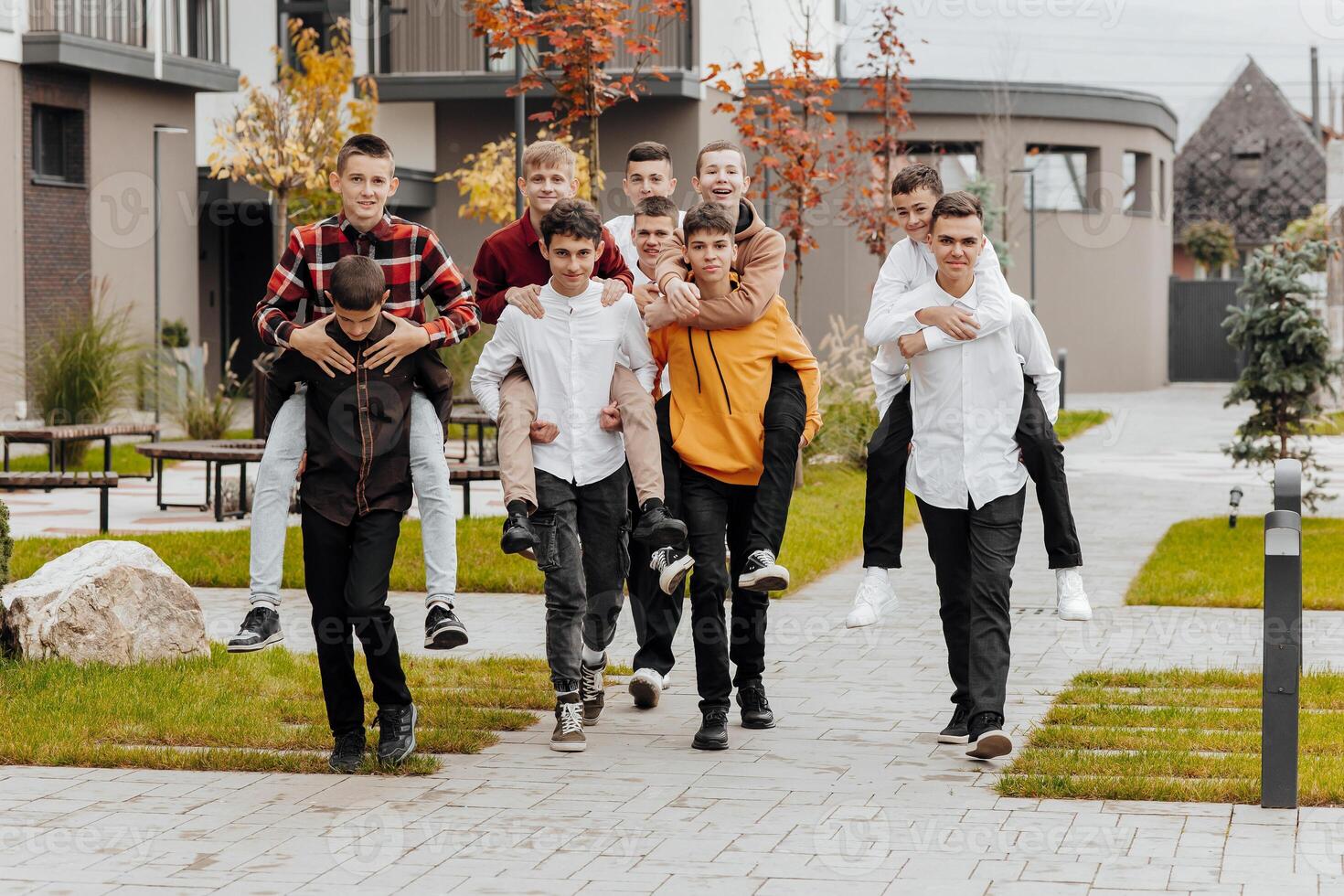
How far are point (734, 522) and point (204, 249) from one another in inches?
1067

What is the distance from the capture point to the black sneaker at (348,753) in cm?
602

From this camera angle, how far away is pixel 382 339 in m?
5.93

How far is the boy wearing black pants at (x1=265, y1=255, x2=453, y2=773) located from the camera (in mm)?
5898

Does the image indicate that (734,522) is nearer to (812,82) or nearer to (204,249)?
(812,82)

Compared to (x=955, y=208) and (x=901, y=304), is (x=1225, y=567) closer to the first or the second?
(x=901, y=304)

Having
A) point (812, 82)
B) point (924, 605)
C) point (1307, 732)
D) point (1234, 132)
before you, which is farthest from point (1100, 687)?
point (1234, 132)

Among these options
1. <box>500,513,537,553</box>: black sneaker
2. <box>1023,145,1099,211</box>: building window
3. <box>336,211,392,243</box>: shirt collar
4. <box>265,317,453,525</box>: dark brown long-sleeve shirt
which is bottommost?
<box>500,513,537,553</box>: black sneaker

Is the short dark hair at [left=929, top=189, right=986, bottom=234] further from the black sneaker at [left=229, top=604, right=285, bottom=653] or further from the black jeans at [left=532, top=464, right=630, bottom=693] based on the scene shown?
the black sneaker at [left=229, top=604, right=285, bottom=653]

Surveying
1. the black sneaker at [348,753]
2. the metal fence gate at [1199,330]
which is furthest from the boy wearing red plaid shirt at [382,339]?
the metal fence gate at [1199,330]

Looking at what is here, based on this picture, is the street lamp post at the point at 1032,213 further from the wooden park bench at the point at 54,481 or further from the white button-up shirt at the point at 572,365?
the white button-up shirt at the point at 572,365

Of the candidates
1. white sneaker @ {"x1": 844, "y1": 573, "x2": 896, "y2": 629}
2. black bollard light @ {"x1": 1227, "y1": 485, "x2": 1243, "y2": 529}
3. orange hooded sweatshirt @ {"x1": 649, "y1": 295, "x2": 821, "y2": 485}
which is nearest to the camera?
white sneaker @ {"x1": 844, "y1": 573, "x2": 896, "y2": 629}

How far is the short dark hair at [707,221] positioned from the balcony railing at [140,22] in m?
20.7

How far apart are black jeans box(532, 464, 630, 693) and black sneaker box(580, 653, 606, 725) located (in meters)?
0.24

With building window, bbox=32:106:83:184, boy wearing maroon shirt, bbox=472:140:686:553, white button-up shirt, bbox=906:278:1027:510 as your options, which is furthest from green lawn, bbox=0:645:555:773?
building window, bbox=32:106:83:184
